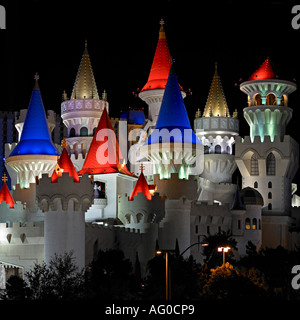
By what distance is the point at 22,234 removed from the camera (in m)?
63.3

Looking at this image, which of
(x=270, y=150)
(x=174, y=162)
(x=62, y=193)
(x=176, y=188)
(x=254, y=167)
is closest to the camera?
(x=62, y=193)

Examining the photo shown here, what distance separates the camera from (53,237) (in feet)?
198

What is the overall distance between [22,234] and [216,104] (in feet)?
95.8

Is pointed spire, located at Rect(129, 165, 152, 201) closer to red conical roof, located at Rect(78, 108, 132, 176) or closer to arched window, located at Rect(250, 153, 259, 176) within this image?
red conical roof, located at Rect(78, 108, 132, 176)

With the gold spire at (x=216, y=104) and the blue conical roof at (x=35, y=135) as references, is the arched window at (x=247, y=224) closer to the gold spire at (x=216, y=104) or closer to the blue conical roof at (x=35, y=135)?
the gold spire at (x=216, y=104)

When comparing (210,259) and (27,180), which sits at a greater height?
(27,180)

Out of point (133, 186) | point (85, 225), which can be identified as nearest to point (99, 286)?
point (85, 225)

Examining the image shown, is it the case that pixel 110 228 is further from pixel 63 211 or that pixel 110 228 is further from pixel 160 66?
pixel 160 66

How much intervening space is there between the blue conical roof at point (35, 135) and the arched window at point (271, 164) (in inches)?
711

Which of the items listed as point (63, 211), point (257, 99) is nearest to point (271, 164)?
point (257, 99)

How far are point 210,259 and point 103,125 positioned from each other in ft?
35.4
